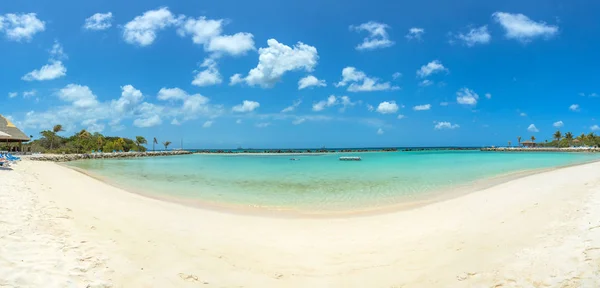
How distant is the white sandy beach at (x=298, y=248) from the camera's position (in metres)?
3.73

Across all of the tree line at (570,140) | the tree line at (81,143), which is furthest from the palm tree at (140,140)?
the tree line at (570,140)

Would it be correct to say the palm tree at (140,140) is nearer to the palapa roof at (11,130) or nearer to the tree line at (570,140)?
the palapa roof at (11,130)

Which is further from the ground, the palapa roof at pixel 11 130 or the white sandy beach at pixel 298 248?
the palapa roof at pixel 11 130


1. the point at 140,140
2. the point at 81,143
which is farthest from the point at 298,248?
the point at 140,140

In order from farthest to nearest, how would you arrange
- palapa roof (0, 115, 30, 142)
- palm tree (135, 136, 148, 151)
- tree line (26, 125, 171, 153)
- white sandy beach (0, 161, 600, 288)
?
palm tree (135, 136, 148, 151)
tree line (26, 125, 171, 153)
palapa roof (0, 115, 30, 142)
white sandy beach (0, 161, 600, 288)

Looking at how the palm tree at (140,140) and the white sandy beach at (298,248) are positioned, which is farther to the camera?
the palm tree at (140,140)

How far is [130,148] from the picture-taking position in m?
69.6

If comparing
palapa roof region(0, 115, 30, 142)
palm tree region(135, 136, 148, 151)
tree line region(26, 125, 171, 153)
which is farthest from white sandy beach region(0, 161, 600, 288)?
palm tree region(135, 136, 148, 151)

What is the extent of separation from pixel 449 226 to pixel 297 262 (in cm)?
370

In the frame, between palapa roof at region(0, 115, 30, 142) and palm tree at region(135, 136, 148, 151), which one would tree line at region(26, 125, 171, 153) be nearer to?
palm tree at region(135, 136, 148, 151)

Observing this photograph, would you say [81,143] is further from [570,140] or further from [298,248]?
[570,140]

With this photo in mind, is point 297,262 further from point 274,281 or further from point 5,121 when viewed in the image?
point 5,121

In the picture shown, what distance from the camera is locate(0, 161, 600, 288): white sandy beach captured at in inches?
147

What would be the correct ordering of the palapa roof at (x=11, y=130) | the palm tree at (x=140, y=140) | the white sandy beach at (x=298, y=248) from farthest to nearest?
the palm tree at (x=140, y=140)
the palapa roof at (x=11, y=130)
the white sandy beach at (x=298, y=248)
